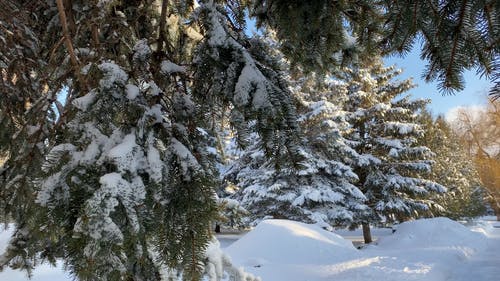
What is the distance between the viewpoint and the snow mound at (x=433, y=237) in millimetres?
12750

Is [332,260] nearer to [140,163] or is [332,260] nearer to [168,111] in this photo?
[168,111]

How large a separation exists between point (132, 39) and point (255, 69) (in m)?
1.49

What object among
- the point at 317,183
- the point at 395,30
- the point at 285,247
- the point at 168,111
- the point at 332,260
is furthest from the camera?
the point at 317,183

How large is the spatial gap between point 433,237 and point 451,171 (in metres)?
11.4

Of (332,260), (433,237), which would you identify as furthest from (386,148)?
(332,260)

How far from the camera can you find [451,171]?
22906 millimetres

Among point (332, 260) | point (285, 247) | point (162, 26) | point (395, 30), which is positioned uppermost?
point (162, 26)

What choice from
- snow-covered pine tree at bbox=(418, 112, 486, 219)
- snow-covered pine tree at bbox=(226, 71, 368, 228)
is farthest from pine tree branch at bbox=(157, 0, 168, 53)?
snow-covered pine tree at bbox=(418, 112, 486, 219)

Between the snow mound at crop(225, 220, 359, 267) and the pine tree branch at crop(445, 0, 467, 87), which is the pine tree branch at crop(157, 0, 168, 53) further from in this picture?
the snow mound at crop(225, 220, 359, 267)

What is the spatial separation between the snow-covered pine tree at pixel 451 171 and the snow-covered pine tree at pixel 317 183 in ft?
14.6

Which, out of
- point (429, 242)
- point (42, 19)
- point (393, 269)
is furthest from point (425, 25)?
A: point (429, 242)

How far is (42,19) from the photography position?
369 centimetres

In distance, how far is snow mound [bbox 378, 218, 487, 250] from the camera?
502 inches

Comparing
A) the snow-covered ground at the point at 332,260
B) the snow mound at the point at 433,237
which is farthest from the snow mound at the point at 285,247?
the snow mound at the point at 433,237
